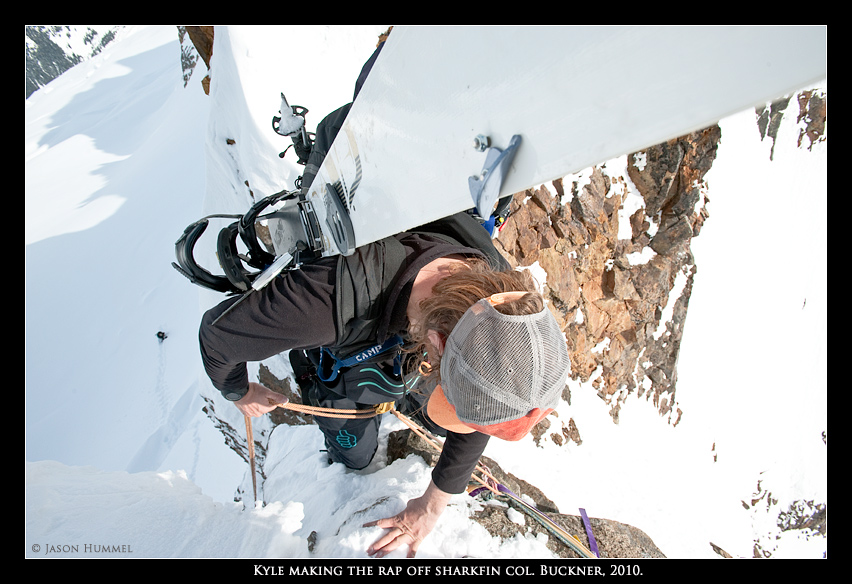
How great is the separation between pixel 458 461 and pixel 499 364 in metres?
0.64

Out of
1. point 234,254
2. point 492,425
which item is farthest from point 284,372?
point 492,425

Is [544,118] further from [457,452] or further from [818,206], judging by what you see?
[818,206]

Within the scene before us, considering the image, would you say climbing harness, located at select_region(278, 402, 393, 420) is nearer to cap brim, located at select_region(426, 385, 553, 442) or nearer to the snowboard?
cap brim, located at select_region(426, 385, 553, 442)

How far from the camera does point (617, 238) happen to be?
12.3ft

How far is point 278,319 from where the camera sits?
A: 1.11 metres

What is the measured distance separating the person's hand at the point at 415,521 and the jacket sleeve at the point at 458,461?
4 cm

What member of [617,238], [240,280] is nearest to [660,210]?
[617,238]

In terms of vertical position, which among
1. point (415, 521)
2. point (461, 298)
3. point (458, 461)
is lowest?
point (415, 521)

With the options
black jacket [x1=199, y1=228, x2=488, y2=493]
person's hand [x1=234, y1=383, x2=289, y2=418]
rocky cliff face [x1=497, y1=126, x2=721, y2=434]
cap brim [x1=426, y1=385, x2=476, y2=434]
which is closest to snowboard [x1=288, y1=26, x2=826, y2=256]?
black jacket [x1=199, y1=228, x2=488, y2=493]

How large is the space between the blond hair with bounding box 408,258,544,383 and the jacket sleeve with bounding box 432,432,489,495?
373mm

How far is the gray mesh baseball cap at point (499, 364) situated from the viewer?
1016 mm

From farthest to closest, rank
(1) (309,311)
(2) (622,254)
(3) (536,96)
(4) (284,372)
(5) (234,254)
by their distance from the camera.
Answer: (2) (622,254) < (4) (284,372) < (5) (234,254) < (1) (309,311) < (3) (536,96)

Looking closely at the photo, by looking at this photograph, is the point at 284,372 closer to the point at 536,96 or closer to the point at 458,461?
the point at 458,461

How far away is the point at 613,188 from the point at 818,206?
14.0 ft
